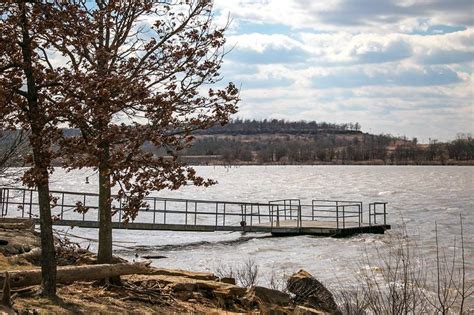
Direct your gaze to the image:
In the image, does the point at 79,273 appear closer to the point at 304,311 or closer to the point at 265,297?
the point at 265,297

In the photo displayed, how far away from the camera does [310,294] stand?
1476 cm

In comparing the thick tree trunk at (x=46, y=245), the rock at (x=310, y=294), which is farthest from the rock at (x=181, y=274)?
the thick tree trunk at (x=46, y=245)

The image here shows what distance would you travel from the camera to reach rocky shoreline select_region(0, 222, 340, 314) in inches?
386

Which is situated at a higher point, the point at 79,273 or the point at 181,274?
the point at 79,273

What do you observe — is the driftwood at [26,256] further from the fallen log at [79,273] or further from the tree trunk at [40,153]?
the tree trunk at [40,153]

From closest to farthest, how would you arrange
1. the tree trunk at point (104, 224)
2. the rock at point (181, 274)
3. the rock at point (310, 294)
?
the tree trunk at point (104, 224) → the rock at point (181, 274) → the rock at point (310, 294)

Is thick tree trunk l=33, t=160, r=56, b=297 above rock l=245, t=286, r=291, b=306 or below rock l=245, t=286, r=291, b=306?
above

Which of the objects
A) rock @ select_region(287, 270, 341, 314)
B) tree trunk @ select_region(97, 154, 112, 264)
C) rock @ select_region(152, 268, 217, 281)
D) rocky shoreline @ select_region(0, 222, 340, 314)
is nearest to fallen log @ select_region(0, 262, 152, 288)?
rocky shoreline @ select_region(0, 222, 340, 314)

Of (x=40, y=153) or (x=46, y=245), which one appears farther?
(x=46, y=245)

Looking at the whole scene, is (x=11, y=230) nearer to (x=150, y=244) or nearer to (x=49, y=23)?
(x=49, y=23)

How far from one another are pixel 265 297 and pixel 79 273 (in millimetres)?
3973

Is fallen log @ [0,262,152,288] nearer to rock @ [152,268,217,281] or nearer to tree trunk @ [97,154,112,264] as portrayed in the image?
tree trunk @ [97,154,112,264]

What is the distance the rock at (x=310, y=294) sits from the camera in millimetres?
14152

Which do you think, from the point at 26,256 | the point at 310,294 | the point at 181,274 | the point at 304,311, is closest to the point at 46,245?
the point at 26,256
